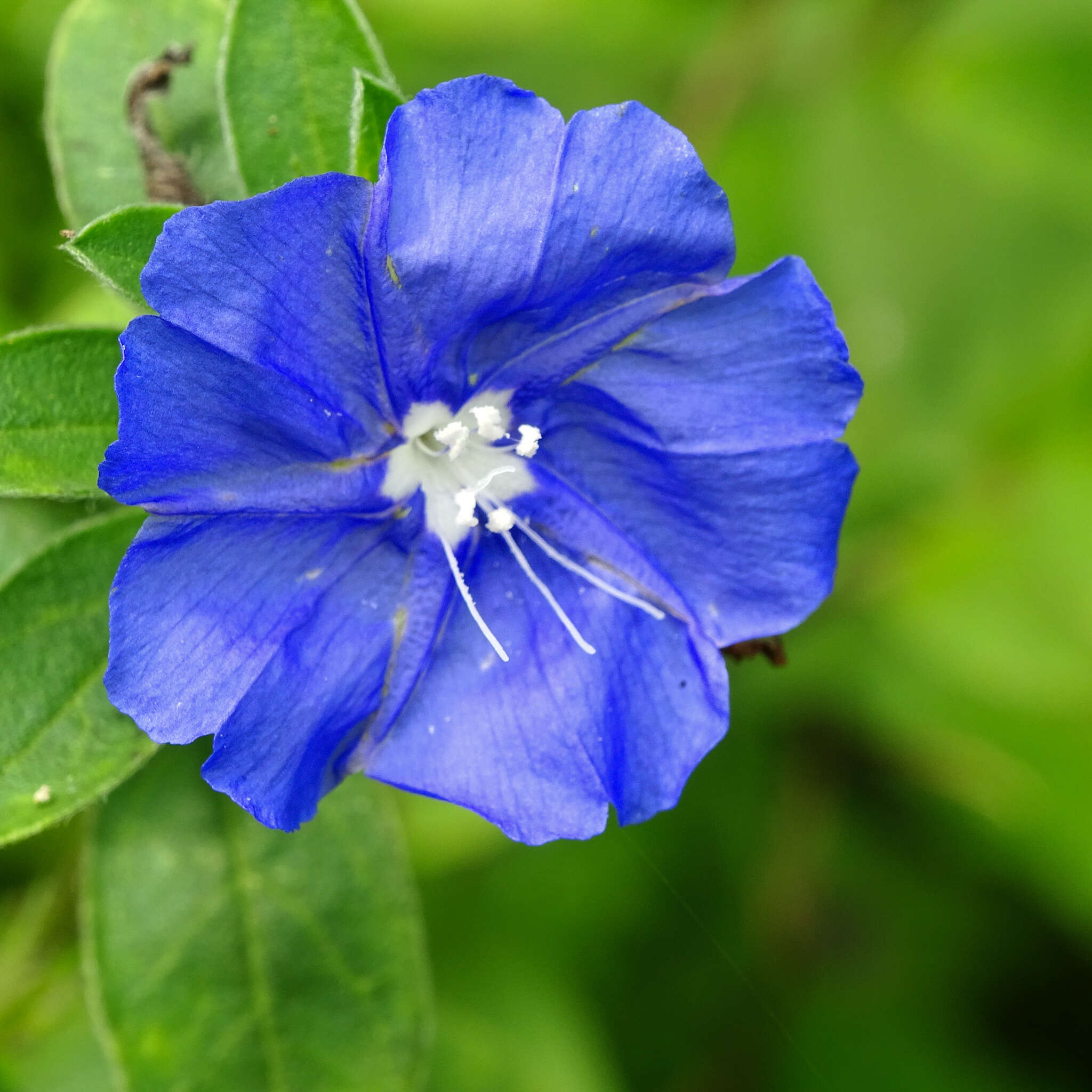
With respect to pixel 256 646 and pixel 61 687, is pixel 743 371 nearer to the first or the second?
pixel 256 646

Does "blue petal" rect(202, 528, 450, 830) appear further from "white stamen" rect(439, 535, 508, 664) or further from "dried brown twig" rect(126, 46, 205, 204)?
"dried brown twig" rect(126, 46, 205, 204)

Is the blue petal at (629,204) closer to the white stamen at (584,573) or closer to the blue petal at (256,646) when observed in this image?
the white stamen at (584,573)

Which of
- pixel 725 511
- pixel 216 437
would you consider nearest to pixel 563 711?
pixel 725 511

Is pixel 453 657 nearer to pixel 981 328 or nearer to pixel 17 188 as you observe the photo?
pixel 17 188

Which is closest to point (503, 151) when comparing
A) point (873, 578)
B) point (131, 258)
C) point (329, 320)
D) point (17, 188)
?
point (329, 320)

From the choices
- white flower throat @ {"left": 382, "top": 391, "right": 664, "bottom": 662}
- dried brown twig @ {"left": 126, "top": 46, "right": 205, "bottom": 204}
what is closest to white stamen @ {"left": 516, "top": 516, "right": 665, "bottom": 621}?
white flower throat @ {"left": 382, "top": 391, "right": 664, "bottom": 662}

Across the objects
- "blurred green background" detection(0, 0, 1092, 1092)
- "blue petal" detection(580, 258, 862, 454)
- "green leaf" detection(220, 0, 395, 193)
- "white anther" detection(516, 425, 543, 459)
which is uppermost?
"green leaf" detection(220, 0, 395, 193)
